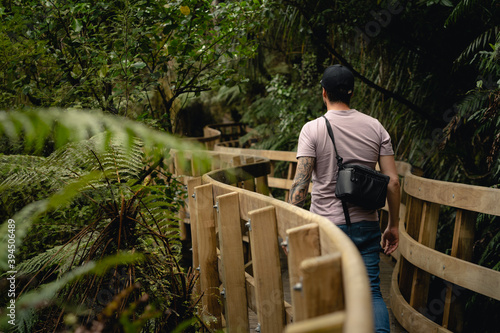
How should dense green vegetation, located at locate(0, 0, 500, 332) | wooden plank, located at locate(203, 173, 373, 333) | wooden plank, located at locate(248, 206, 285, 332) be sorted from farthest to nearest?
dense green vegetation, located at locate(0, 0, 500, 332)
wooden plank, located at locate(248, 206, 285, 332)
wooden plank, located at locate(203, 173, 373, 333)

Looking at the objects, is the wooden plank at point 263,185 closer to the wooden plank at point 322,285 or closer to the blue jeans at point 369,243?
the blue jeans at point 369,243

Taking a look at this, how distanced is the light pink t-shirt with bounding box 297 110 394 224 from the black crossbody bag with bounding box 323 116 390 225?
99mm

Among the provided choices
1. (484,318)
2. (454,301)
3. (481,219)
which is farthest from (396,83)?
(454,301)

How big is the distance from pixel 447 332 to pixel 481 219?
195 cm

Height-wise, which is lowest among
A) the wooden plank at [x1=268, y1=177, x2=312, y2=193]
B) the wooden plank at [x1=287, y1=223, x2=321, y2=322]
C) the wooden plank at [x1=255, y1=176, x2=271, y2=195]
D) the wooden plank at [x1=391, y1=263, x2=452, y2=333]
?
the wooden plank at [x1=268, y1=177, x2=312, y2=193]

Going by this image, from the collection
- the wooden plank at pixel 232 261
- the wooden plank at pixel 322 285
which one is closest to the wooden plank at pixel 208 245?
the wooden plank at pixel 232 261

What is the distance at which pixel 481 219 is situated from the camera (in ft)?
15.3

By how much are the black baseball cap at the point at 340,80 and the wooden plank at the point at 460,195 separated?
1.09 meters

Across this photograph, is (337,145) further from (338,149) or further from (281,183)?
(281,183)

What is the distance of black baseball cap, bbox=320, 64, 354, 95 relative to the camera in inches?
114

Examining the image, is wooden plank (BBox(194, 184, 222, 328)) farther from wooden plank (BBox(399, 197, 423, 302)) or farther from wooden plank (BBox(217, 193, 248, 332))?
wooden plank (BBox(399, 197, 423, 302))

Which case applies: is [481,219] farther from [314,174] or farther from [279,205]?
[279,205]

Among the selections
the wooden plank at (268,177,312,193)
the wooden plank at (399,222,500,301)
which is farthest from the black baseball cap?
the wooden plank at (268,177,312,193)

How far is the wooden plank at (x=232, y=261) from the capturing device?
2625mm
